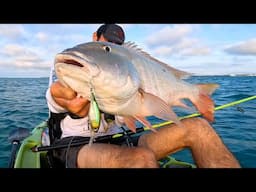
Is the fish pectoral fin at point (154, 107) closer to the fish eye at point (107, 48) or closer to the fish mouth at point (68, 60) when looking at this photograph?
the fish eye at point (107, 48)

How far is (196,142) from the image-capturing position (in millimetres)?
2832

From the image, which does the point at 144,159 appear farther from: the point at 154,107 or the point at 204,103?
the point at 204,103

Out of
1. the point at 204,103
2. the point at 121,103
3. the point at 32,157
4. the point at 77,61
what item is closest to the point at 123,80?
the point at 121,103

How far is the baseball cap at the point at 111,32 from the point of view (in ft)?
Answer: 10.2

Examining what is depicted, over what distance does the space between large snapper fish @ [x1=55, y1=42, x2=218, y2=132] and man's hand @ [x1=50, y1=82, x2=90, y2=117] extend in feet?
1.22

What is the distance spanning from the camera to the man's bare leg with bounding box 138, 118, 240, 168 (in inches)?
104

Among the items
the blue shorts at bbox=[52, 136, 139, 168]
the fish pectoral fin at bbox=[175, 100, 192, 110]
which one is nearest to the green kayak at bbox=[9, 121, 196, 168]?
the blue shorts at bbox=[52, 136, 139, 168]

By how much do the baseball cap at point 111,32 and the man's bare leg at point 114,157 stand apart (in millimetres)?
1195

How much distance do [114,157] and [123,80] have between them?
805mm

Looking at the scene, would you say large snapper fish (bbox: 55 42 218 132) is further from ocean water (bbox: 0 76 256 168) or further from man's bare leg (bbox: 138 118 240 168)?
ocean water (bbox: 0 76 256 168)

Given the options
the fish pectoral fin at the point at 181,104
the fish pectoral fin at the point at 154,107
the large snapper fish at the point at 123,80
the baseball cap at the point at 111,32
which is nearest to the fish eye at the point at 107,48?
the large snapper fish at the point at 123,80

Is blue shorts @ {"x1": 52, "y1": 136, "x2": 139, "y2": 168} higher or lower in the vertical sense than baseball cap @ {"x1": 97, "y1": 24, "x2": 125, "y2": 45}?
lower
